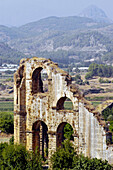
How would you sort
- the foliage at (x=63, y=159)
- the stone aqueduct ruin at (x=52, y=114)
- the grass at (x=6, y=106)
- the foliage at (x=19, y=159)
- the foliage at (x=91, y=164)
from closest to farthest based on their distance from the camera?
the foliage at (x=91, y=164) → the stone aqueduct ruin at (x=52, y=114) → the foliage at (x=63, y=159) → the foliage at (x=19, y=159) → the grass at (x=6, y=106)

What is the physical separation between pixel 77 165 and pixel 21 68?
890 cm

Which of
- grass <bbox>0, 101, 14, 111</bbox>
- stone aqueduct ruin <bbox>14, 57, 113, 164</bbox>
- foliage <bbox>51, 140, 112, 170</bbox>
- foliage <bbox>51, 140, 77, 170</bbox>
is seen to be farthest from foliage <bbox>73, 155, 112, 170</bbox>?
grass <bbox>0, 101, 14, 111</bbox>

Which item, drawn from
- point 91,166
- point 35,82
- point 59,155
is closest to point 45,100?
point 35,82

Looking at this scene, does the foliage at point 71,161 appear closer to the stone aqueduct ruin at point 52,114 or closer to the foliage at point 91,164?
the foliage at point 91,164

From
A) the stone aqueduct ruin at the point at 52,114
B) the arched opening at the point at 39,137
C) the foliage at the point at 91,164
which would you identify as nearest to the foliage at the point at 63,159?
the stone aqueduct ruin at the point at 52,114

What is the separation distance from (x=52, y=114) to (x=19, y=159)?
12.5 ft

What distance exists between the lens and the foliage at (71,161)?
29.2m

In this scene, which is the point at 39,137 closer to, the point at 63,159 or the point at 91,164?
the point at 63,159

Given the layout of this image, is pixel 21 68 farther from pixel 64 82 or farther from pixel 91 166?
pixel 91 166

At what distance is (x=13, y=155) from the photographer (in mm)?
31938

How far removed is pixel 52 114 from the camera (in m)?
32.8

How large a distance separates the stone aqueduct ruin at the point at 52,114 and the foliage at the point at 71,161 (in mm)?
646

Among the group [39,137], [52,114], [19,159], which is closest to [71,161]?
[19,159]

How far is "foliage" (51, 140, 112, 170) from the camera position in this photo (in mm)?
29228
